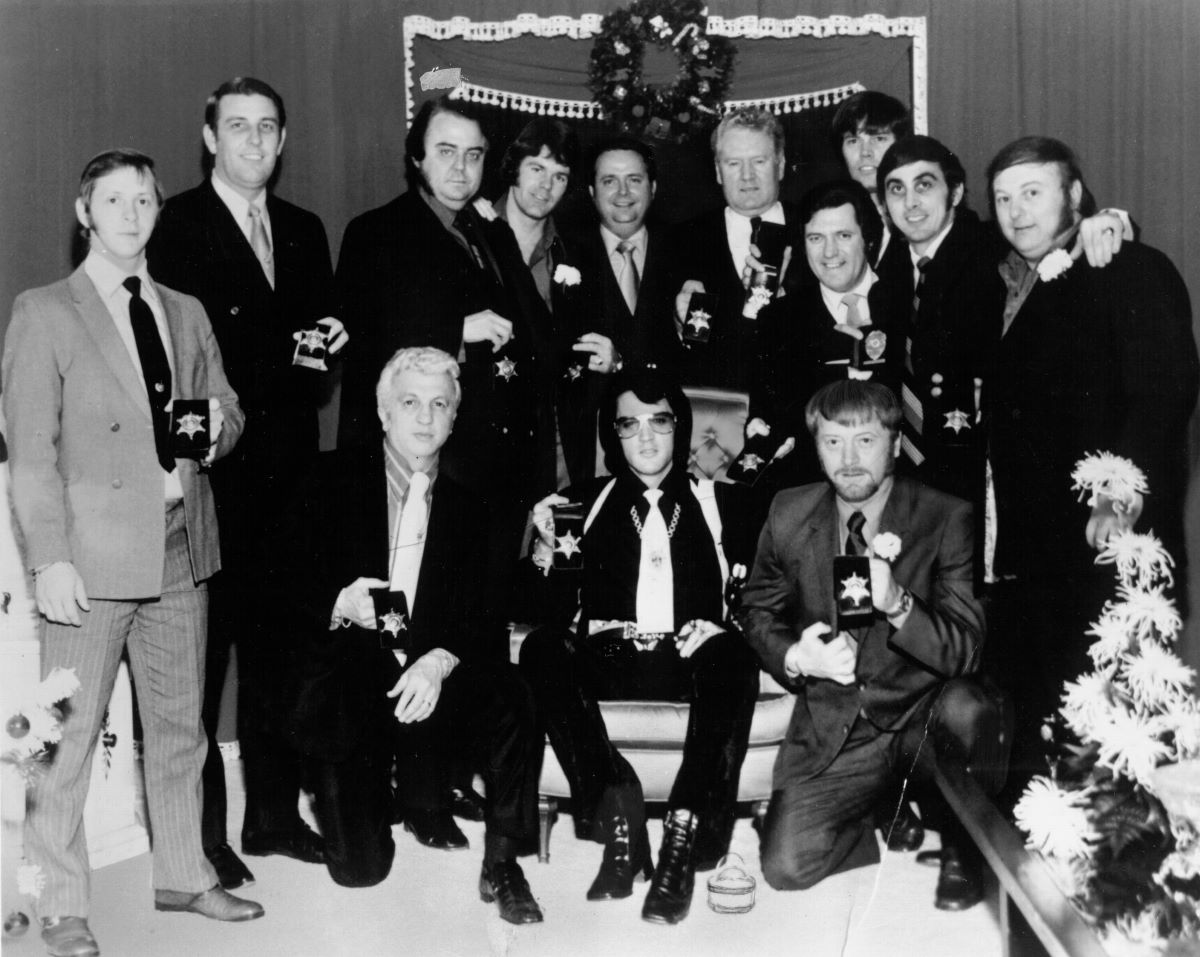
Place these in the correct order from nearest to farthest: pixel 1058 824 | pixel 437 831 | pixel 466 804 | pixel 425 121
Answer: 1. pixel 1058 824
2. pixel 437 831
3. pixel 466 804
4. pixel 425 121

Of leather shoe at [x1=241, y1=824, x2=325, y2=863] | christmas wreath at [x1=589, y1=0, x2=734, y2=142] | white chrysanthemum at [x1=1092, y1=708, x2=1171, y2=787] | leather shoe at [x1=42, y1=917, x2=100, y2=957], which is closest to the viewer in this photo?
white chrysanthemum at [x1=1092, y1=708, x2=1171, y2=787]

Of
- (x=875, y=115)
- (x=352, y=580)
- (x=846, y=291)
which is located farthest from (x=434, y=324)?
(x=875, y=115)

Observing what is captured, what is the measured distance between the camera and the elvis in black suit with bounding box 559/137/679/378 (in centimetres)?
418

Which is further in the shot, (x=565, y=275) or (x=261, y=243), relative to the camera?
(x=565, y=275)

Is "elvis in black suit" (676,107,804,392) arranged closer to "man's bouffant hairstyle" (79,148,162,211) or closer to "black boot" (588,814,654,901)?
"black boot" (588,814,654,901)

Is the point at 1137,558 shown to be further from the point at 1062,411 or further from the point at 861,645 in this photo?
the point at 861,645

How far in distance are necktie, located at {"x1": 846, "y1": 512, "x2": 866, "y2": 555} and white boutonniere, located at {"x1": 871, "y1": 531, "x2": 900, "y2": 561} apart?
49 mm

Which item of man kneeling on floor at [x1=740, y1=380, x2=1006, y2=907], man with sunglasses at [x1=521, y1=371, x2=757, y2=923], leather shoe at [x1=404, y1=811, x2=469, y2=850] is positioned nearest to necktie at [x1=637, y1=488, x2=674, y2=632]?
man with sunglasses at [x1=521, y1=371, x2=757, y2=923]

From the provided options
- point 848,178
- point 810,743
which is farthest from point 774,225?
point 810,743

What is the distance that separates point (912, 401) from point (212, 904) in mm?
2459

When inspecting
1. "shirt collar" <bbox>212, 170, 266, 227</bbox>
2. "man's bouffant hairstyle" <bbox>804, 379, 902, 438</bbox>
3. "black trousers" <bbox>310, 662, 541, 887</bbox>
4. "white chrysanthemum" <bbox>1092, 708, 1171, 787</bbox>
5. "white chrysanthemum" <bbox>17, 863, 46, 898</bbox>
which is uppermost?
"shirt collar" <bbox>212, 170, 266, 227</bbox>

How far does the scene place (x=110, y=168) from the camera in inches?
130

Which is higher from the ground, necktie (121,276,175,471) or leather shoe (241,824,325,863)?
necktie (121,276,175,471)

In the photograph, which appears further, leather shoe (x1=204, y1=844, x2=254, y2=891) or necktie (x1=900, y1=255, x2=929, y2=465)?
necktie (x1=900, y1=255, x2=929, y2=465)
